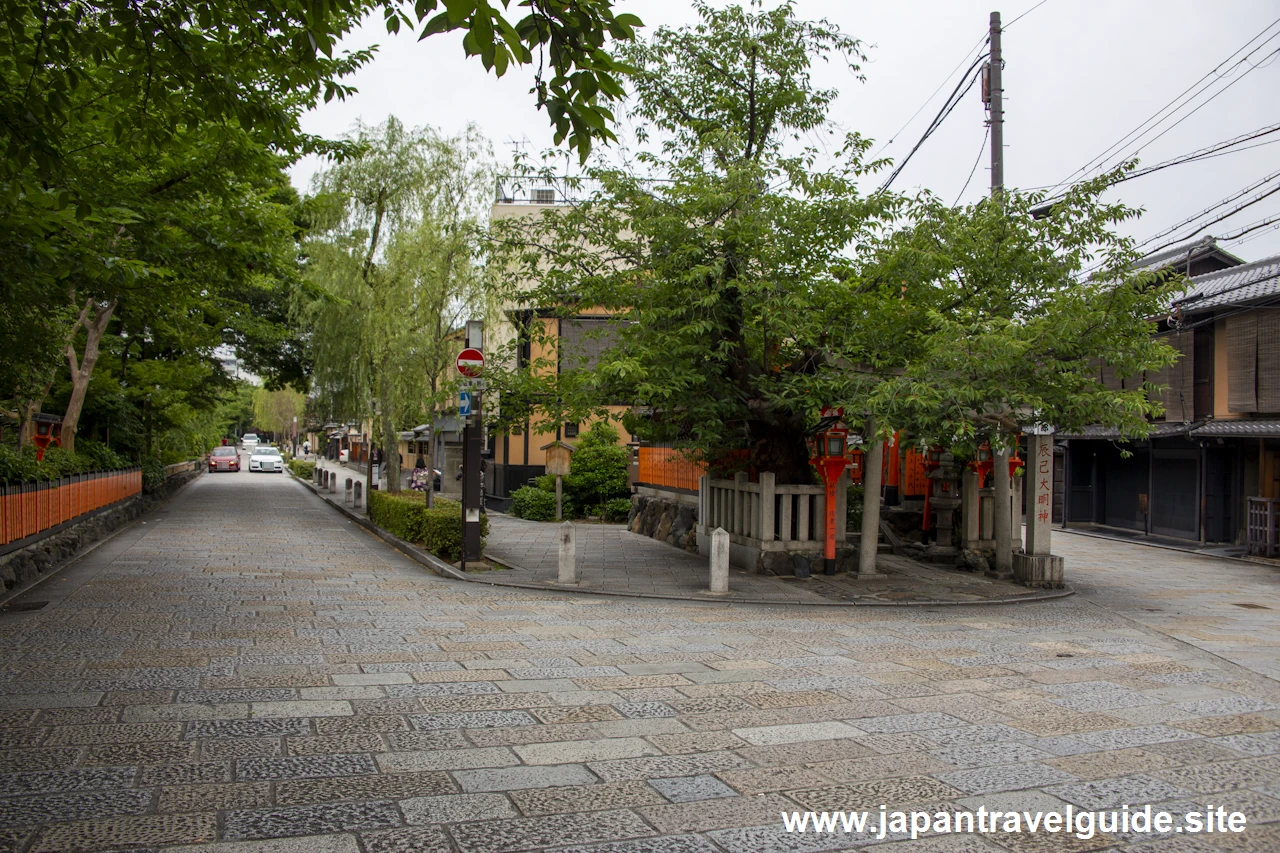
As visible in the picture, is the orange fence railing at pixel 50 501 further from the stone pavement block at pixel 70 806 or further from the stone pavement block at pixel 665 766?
the stone pavement block at pixel 665 766

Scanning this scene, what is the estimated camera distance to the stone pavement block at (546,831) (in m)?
4.07

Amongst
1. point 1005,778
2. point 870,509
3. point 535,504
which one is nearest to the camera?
point 1005,778

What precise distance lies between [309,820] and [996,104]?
14.4m

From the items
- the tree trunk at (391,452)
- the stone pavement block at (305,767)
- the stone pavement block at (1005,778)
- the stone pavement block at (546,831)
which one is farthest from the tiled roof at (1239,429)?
the stone pavement block at (305,767)

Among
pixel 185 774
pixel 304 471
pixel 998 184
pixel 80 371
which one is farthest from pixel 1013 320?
pixel 304 471


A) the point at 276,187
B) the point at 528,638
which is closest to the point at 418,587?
the point at 528,638

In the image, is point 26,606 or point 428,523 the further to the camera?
point 428,523

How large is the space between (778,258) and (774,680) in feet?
21.3

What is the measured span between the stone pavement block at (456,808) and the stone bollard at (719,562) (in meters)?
7.72

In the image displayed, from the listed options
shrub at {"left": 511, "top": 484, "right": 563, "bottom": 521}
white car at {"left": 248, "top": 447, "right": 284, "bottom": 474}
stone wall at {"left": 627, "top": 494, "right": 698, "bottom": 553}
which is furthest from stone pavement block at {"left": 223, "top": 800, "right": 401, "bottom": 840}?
white car at {"left": 248, "top": 447, "right": 284, "bottom": 474}

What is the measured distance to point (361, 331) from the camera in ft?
72.7

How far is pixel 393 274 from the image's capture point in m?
21.9

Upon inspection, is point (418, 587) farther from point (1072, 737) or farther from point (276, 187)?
point (1072, 737)

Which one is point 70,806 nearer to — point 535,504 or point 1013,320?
point 1013,320
